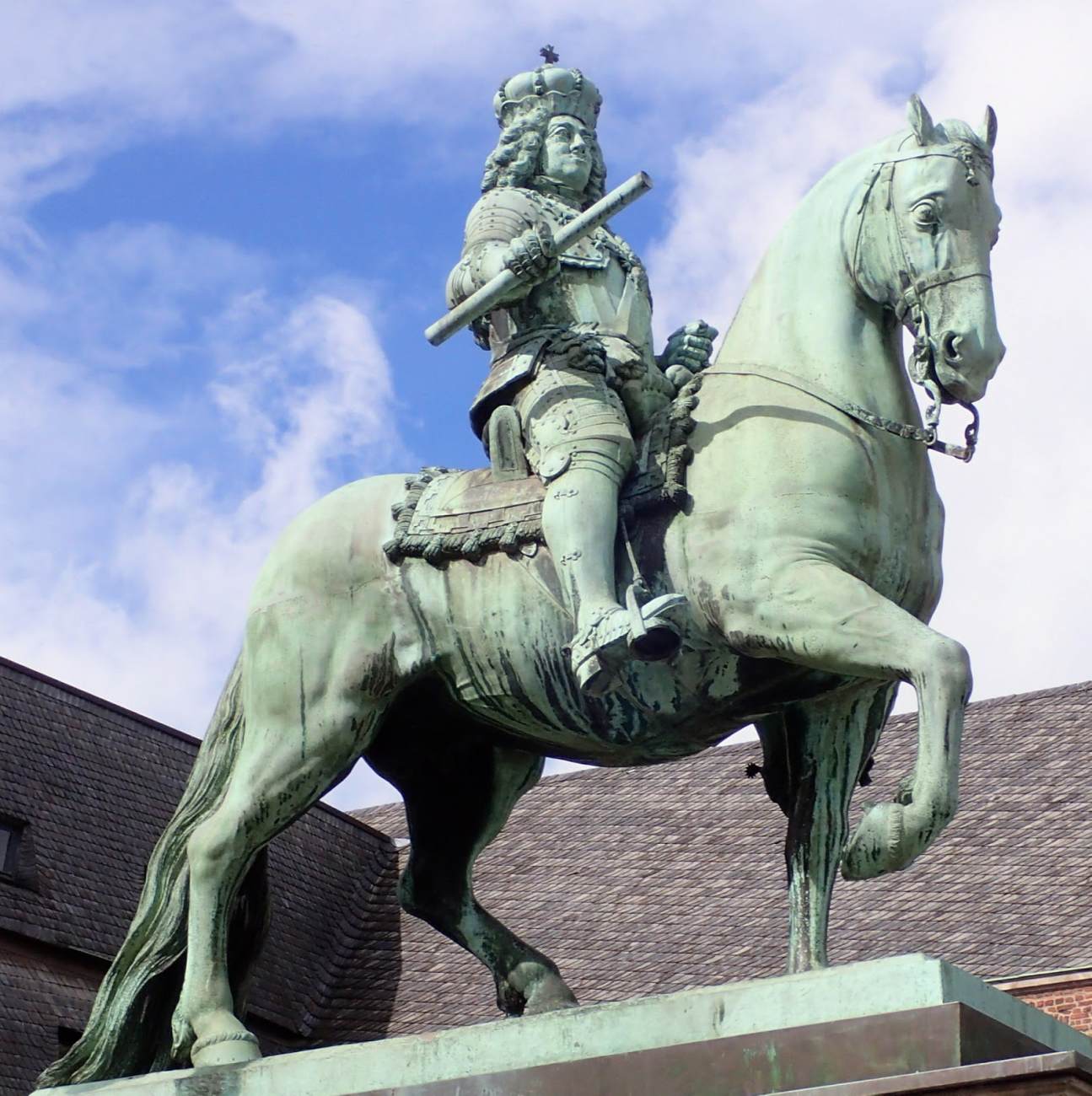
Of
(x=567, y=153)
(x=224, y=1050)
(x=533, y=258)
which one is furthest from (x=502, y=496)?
(x=224, y=1050)

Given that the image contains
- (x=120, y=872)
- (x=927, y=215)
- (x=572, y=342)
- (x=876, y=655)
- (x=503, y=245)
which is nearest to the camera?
(x=876, y=655)

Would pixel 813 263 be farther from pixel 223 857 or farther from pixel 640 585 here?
pixel 223 857

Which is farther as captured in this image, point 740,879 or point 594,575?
point 740,879

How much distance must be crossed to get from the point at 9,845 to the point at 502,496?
42.9ft

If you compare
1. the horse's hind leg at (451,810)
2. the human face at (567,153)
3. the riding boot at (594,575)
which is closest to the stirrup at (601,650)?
the riding boot at (594,575)

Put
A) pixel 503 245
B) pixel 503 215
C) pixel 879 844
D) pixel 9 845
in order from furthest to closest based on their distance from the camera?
pixel 9 845
pixel 503 215
pixel 503 245
pixel 879 844

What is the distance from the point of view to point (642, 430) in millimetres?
8562

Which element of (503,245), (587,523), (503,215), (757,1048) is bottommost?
(757,1048)

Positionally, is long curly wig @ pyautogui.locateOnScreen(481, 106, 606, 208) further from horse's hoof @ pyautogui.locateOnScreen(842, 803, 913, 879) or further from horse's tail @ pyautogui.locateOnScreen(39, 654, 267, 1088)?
horse's hoof @ pyautogui.locateOnScreen(842, 803, 913, 879)

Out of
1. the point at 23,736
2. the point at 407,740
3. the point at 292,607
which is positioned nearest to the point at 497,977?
the point at 407,740

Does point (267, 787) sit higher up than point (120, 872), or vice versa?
point (120, 872)

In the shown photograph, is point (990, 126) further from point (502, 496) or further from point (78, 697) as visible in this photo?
point (78, 697)

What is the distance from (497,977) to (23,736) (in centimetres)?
1345

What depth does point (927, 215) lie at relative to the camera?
26.5 ft
